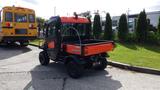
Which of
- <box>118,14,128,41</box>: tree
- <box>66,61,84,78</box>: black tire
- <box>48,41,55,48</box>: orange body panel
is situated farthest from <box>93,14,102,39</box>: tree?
<box>66,61,84,78</box>: black tire

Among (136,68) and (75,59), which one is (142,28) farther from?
(75,59)

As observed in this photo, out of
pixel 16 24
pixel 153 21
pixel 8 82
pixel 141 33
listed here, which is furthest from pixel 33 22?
pixel 153 21

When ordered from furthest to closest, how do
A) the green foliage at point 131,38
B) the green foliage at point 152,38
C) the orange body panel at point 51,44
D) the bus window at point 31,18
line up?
1. the green foliage at point 131,38
2. the bus window at point 31,18
3. the green foliage at point 152,38
4. the orange body panel at point 51,44

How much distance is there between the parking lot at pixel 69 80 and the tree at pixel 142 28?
794cm

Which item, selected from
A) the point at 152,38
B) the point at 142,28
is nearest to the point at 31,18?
the point at 142,28

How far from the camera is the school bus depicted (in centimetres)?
1598

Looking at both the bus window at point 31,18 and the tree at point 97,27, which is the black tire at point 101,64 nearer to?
the bus window at point 31,18

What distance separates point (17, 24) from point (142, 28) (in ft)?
28.7

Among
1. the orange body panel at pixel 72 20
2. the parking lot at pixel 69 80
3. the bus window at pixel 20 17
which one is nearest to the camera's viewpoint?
the parking lot at pixel 69 80

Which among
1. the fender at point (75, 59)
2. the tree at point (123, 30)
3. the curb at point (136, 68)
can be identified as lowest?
the curb at point (136, 68)

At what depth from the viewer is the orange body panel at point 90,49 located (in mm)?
7276

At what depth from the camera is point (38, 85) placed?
22.4 feet

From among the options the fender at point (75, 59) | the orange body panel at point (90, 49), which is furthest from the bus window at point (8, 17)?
the fender at point (75, 59)

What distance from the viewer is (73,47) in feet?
25.3
